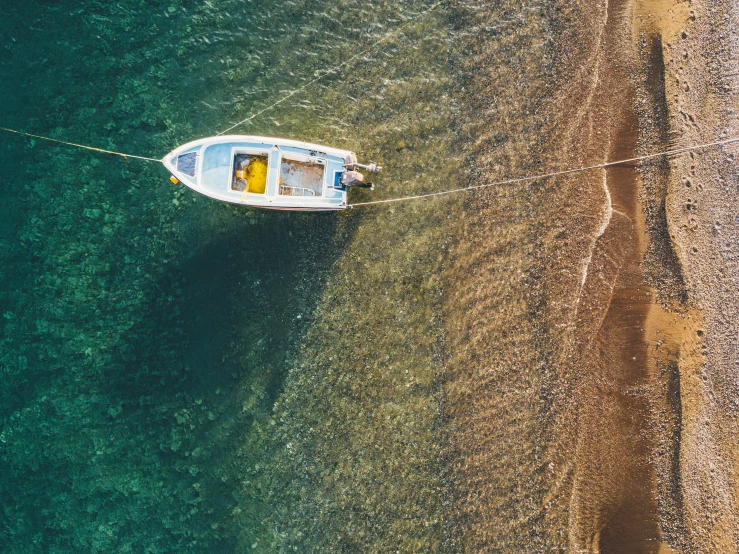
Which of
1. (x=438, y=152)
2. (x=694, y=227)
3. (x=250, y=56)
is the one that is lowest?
(x=694, y=227)

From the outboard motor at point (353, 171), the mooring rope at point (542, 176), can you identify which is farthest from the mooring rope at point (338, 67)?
the mooring rope at point (542, 176)

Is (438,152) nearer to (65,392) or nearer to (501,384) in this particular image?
(501,384)

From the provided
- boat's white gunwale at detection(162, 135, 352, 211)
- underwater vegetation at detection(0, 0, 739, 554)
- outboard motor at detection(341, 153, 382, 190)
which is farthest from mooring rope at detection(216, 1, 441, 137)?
outboard motor at detection(341, 153, 382, 190)

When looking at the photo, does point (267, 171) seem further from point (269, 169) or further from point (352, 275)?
point (352, 275)

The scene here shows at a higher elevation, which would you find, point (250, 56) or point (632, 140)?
point (250, 56)

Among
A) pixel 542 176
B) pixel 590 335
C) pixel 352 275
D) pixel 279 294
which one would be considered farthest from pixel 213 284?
pixel 590 335

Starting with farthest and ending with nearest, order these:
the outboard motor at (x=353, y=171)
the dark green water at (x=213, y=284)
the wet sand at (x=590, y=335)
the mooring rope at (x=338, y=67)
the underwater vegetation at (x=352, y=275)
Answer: the mooring rope at (x=338, y=67), the dark green water at (x=213, y=284), the underwater vegetation at (x=352, y=275), the wet sand at (x=590, y=335), the outboard motor at (x=353, y=171)

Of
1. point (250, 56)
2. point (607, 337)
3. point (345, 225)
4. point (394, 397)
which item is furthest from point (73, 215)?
point (607, 337)

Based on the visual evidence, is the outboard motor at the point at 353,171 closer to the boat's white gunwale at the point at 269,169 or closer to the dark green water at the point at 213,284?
the boat's white gunwale at the point at 269,169
